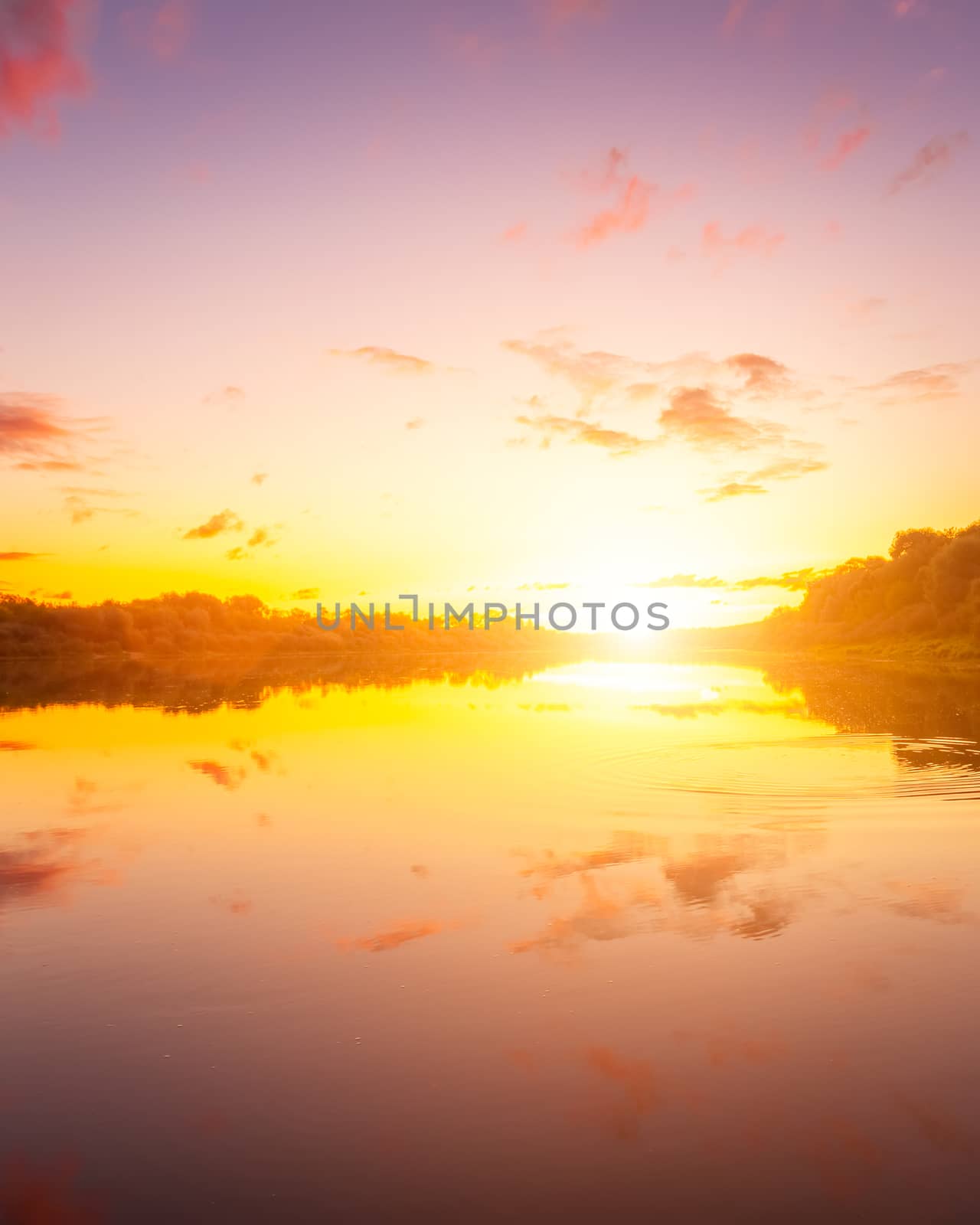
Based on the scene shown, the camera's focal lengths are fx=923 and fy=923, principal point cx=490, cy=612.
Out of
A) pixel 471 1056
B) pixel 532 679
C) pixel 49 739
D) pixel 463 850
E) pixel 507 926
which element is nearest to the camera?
pixel 471 1056

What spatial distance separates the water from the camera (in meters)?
6.17

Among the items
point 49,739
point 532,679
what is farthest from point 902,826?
point 532,679

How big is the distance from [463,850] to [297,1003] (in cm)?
616

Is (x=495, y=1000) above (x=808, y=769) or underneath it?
underneath

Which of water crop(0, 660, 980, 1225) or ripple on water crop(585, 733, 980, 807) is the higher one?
ripple on water crop(585, 733, 980, 807)

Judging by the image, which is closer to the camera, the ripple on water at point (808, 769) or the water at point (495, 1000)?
the water at point (495, 1000)

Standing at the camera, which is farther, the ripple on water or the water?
the ripple on water

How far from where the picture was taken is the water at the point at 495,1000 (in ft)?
20.2

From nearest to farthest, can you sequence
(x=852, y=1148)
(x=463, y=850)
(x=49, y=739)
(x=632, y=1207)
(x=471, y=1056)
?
(x=632, y=1207) < (x=852, y=1148) < (x=471, y=1056) < (x=463, y=850) < (x=49, y=739)

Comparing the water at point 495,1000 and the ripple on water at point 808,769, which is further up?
the ripple on water at point 808,769

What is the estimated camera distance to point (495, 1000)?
8930 millimetres

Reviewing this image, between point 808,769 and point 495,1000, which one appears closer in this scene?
point 495,1000

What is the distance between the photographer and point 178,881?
43.8ft

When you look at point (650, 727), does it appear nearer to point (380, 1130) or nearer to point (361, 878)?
point (361, 878)
